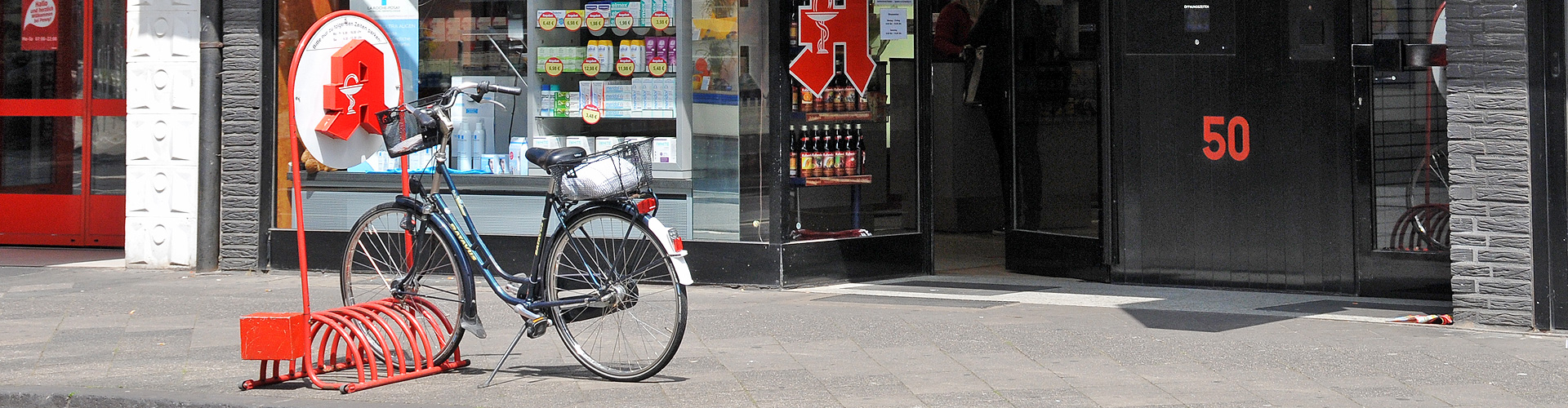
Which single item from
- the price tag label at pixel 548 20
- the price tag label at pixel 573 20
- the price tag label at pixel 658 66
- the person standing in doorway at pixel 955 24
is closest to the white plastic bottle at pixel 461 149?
the price tag label at pixel 548 20

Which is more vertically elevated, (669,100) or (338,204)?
(669,100)

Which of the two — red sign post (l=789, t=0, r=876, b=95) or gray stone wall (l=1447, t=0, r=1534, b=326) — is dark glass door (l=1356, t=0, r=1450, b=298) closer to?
gray stone wall (l=1447, t=0, r=1534, b=326)

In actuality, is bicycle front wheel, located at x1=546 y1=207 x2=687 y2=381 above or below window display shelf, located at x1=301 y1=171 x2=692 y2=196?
below

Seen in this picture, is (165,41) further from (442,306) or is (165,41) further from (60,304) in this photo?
(442,306)

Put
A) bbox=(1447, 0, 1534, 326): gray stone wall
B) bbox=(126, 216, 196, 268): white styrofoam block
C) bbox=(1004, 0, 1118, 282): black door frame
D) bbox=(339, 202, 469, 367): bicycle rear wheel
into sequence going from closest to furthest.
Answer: bbox=(339, 202, 469, 367): bicycle rear wheel, bbox=(1447, 0, 1534, 326): gray stone wall, bbox=(1004, 0, 1118, 282): black door frame, bbox=(126, 216, 196, 268): white styrofoam block

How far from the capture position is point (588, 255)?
5984mm

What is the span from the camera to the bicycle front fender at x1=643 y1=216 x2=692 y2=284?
5.75 meters

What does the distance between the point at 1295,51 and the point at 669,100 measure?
12.5 ft

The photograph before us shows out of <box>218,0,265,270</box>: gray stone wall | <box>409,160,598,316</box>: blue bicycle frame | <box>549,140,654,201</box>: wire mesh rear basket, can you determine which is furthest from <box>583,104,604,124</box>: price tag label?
<box>549,140,654,201</box>: wire mesh rear basket

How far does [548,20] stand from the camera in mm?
9688

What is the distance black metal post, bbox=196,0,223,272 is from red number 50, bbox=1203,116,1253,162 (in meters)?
6.59

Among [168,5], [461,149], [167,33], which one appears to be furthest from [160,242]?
[461,149]

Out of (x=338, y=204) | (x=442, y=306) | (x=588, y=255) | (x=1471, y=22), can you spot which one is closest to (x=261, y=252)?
(x=338, y=204)

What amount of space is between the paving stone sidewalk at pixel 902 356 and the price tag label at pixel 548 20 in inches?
77.0
